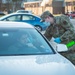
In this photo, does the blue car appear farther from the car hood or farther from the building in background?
the building in background

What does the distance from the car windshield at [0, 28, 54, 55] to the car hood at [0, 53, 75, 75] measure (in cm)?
29

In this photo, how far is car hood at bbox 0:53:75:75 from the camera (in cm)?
450

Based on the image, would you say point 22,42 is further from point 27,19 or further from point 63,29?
point 27,19

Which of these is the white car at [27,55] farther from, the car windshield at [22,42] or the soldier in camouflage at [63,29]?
the soldier in camouflage at [63,29]

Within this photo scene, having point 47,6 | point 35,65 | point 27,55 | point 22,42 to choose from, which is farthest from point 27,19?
point 47,6

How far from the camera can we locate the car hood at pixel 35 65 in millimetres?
4496

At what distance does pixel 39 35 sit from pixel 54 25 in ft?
4.07

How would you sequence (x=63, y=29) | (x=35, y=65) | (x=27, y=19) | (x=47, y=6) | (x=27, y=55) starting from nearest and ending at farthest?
(x=35, y=65)
(x=27, y=55)
(x=63, y=29)
(x=27, y=19)
(x=47, y=6)

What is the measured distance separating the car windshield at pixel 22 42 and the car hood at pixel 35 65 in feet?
0.96

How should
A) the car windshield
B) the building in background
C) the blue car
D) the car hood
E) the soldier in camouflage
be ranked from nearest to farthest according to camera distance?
the car hood → the car windshield → the soldier in camouflage → the blue car → the building in background

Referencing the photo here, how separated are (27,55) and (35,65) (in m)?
0.61

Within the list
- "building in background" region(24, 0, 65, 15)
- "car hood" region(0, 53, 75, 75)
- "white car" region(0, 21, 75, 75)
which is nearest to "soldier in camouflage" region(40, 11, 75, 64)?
"white car" region(0, 21, 75, 75)

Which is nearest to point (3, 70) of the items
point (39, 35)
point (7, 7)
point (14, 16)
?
point (39, 35)

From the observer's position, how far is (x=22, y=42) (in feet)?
19.2
